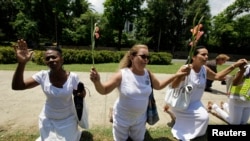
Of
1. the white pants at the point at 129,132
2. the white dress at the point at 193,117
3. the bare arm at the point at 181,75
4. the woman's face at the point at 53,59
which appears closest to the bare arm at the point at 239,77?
the white dress at the point at 193,117

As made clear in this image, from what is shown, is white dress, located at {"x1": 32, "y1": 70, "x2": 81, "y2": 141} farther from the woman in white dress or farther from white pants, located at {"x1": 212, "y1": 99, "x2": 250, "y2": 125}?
white pants, located at {"x1": 212, "y1": 99, "x2": 250, "y2": 125}

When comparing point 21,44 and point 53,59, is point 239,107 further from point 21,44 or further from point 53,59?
point 21,44

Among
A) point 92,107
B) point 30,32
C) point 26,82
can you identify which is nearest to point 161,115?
point 92,107

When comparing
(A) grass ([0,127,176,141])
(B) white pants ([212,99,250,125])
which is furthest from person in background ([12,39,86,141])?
(B) white pants ([212,99,250,125])

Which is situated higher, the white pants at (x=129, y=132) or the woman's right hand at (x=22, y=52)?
the woman's right hand at (x=22, y=52)

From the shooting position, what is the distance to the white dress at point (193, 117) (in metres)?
4.92

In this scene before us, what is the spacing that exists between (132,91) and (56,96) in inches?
43.4

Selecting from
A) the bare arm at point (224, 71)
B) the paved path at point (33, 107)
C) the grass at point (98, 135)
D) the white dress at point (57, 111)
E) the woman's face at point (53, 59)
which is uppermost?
the woman's face at point (53, 59)

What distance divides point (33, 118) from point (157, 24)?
40983mm

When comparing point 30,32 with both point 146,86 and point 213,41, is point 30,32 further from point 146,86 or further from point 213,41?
point 146,86

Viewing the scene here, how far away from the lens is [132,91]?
4.14m

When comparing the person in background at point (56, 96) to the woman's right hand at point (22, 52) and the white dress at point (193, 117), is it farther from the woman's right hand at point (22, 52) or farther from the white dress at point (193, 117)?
the white dress at point (193, 117)

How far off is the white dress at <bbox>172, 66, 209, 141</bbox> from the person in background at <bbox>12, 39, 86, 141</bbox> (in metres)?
1.92

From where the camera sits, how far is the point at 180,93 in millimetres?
4910
